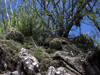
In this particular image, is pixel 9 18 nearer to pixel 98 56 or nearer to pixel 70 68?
pixel 70 68

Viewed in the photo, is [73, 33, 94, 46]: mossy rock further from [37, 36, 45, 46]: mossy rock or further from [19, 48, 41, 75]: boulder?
[19, 48, 41, 75]: boulder

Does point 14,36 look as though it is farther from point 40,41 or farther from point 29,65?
point 29,65

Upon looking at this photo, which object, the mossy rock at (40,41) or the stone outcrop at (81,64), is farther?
the mossy rock at (40,41)

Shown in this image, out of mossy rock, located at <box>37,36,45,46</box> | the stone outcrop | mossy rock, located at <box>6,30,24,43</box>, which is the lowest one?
the stone outcrop

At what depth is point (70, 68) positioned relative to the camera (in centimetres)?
614

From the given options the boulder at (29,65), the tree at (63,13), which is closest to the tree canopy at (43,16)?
the tree at (63,13)

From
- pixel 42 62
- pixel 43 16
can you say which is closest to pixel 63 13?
pixel 43 16

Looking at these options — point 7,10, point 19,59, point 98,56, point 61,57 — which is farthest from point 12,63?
point 7,10

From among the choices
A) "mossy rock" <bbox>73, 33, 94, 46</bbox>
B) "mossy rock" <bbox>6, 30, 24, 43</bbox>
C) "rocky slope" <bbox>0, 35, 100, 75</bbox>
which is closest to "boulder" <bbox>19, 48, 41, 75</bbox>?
"rocky slope" <bbox>0, 35, 100, 75</bbox>

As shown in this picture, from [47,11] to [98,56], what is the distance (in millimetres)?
5061

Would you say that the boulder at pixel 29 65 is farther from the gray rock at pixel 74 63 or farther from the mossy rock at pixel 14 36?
the mossy rock at pixel 14 36

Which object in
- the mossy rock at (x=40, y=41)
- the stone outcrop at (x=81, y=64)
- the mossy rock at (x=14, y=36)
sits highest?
the mossy rock at (x=14, y=36)

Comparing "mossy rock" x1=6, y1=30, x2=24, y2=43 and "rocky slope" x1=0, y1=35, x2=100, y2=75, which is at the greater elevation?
"mossy rock" x1=6, y1=30, x2=24, y2=43

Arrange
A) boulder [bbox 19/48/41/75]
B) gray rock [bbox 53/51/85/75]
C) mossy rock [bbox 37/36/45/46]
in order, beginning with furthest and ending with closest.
Answer: mossy rock [bbox 37/36/45/46] < gray rock [bbox 53/51/85/75] < boulder [bbox 19/48/41/75]
